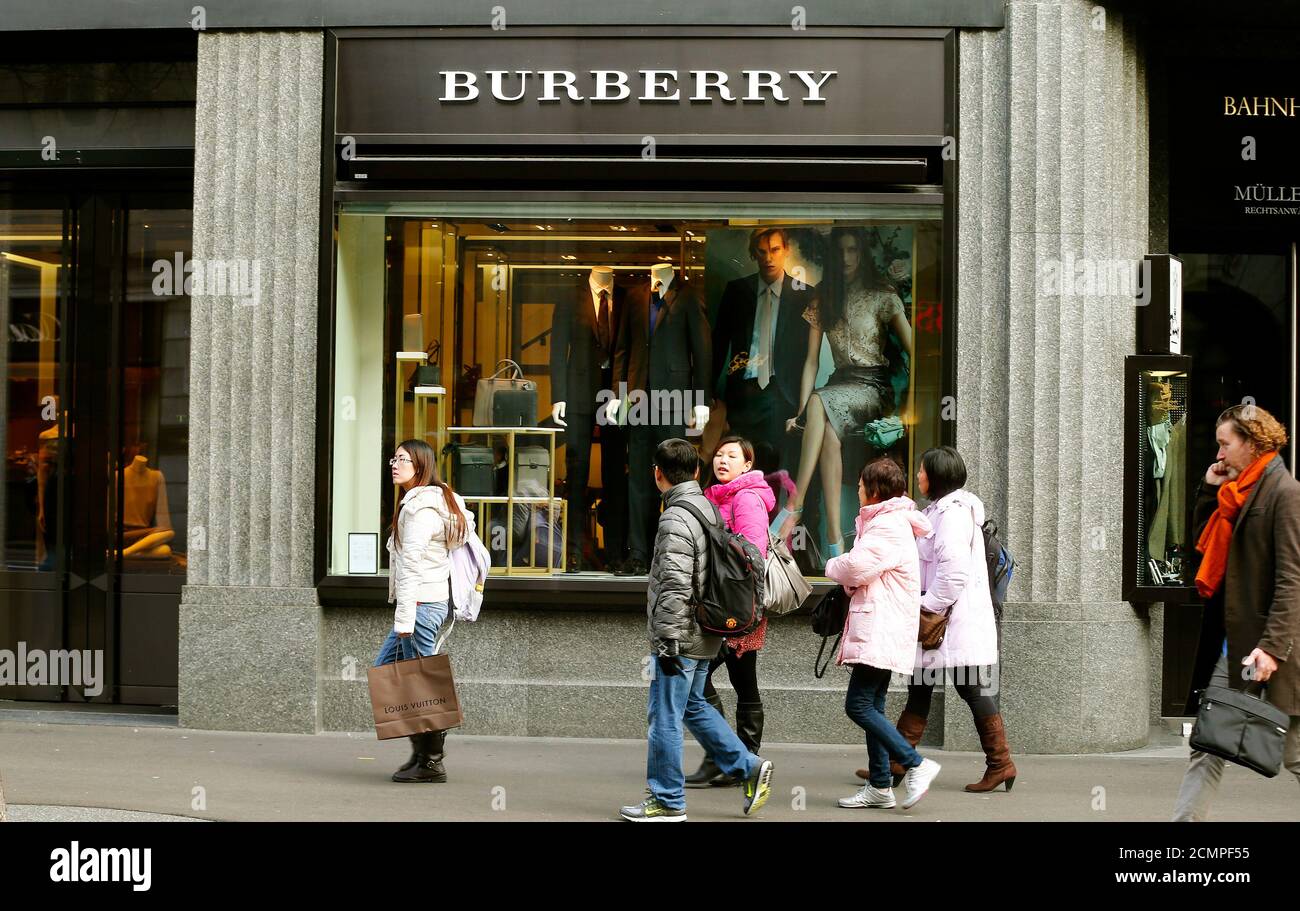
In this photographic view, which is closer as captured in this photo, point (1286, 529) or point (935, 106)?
point (1286, 529)

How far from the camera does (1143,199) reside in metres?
10.1

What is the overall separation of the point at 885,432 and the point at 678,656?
12.9 ft

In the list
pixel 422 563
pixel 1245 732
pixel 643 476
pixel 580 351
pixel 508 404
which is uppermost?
pixel 580 351

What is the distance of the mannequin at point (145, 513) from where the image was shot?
10.8 meters

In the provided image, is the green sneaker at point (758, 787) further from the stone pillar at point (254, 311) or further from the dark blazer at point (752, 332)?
the stone pillar at point (254, 311)

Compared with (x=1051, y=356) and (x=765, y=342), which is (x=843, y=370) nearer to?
(x=765, y=342)

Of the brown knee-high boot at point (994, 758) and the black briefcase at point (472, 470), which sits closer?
the brown knee-high boot at point (994, 758)

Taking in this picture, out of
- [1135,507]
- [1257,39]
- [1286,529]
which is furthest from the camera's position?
[1257,39]

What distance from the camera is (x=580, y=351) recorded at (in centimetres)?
1051

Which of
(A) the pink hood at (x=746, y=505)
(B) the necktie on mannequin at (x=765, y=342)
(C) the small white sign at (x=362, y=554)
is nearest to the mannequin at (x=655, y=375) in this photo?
(B) the necktie on mannequin at (x=765, y=342)

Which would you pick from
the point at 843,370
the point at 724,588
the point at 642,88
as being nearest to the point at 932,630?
the point at 724,588
